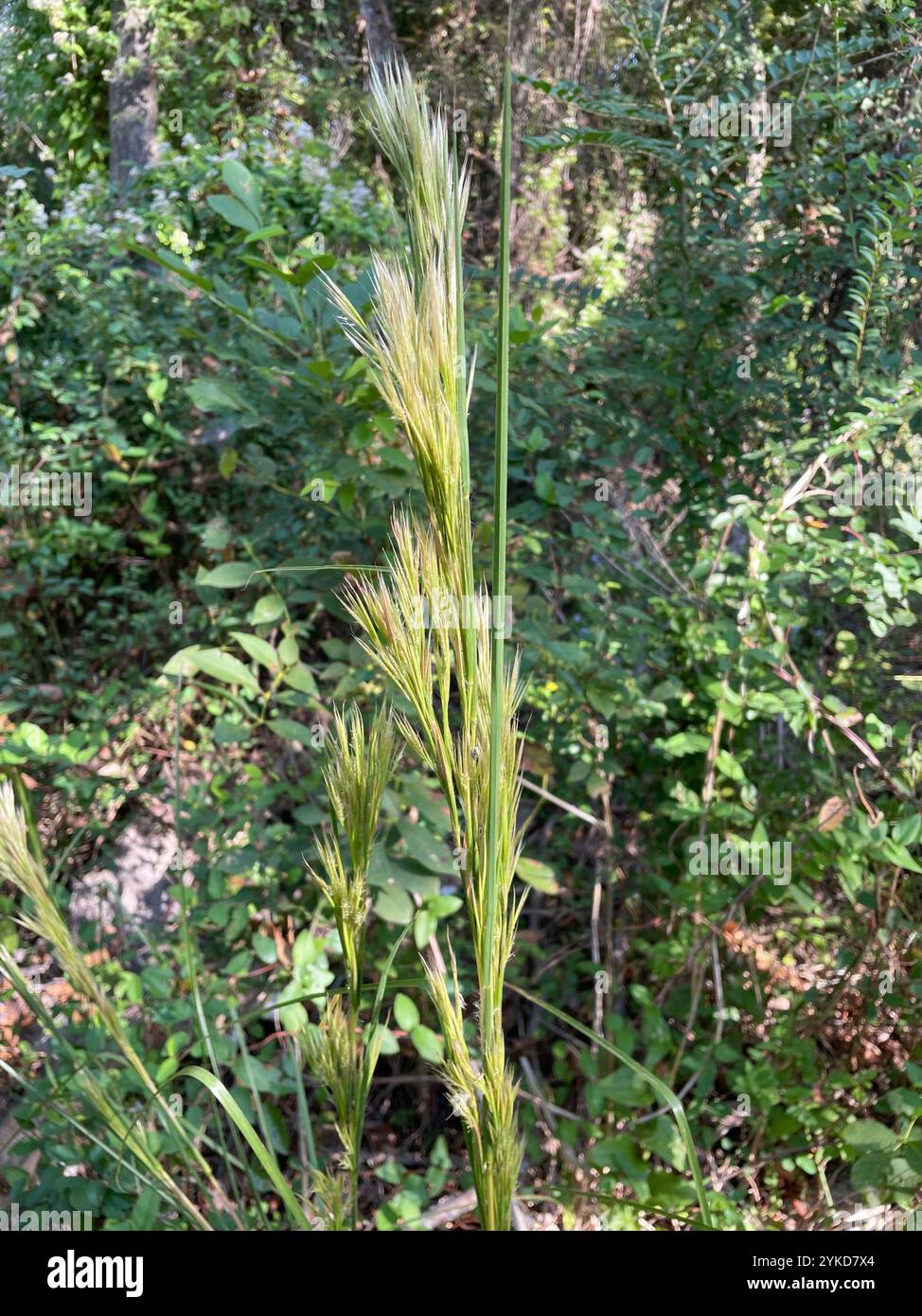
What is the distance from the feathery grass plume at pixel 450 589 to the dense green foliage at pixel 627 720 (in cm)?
69

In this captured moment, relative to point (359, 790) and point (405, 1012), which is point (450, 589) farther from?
point (405, 1012)

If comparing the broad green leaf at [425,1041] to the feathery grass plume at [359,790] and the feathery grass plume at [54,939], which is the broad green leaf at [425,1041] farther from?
the feathery grass plume at [359,790]

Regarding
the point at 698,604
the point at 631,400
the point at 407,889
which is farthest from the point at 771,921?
the point at 631,400

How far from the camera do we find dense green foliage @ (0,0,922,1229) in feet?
5.50

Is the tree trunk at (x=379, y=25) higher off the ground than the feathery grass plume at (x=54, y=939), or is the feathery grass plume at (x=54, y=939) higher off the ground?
the tree trunk at (x=379, y=25)

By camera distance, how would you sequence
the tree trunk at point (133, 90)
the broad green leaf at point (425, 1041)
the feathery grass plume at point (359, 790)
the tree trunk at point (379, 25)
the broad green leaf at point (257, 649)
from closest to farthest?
the feathery grass plume at point (359, 790), the broad green leaf at point (425, 1041), the broad green leaf at point (257, 649), the tree trunk at point (133, 90), the tree trunk at point (379, 25)

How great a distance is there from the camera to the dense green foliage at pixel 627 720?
5.50 ft

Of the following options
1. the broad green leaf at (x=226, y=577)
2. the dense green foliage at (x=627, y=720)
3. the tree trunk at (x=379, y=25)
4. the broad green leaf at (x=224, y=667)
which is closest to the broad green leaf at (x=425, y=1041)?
the dense green foliage at (x=627, y=720)

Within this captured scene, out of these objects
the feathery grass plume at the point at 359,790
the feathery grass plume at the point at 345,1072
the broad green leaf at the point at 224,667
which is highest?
the broad green leaf at the point at 224,667

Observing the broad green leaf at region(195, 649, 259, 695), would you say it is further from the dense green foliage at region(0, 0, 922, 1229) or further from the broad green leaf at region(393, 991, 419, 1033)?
the broad green leaf at region(393, 991, 419, 1033)

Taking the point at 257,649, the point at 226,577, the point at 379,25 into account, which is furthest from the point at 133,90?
the point at 257,649

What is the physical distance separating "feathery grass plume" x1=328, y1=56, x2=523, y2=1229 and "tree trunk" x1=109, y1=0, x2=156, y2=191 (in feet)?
16.5

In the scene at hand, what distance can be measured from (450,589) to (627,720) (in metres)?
1.20

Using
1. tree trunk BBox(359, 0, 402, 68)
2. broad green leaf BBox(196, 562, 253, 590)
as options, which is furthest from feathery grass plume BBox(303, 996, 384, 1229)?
tree trunk BBox(359, 0, 402, 68)
